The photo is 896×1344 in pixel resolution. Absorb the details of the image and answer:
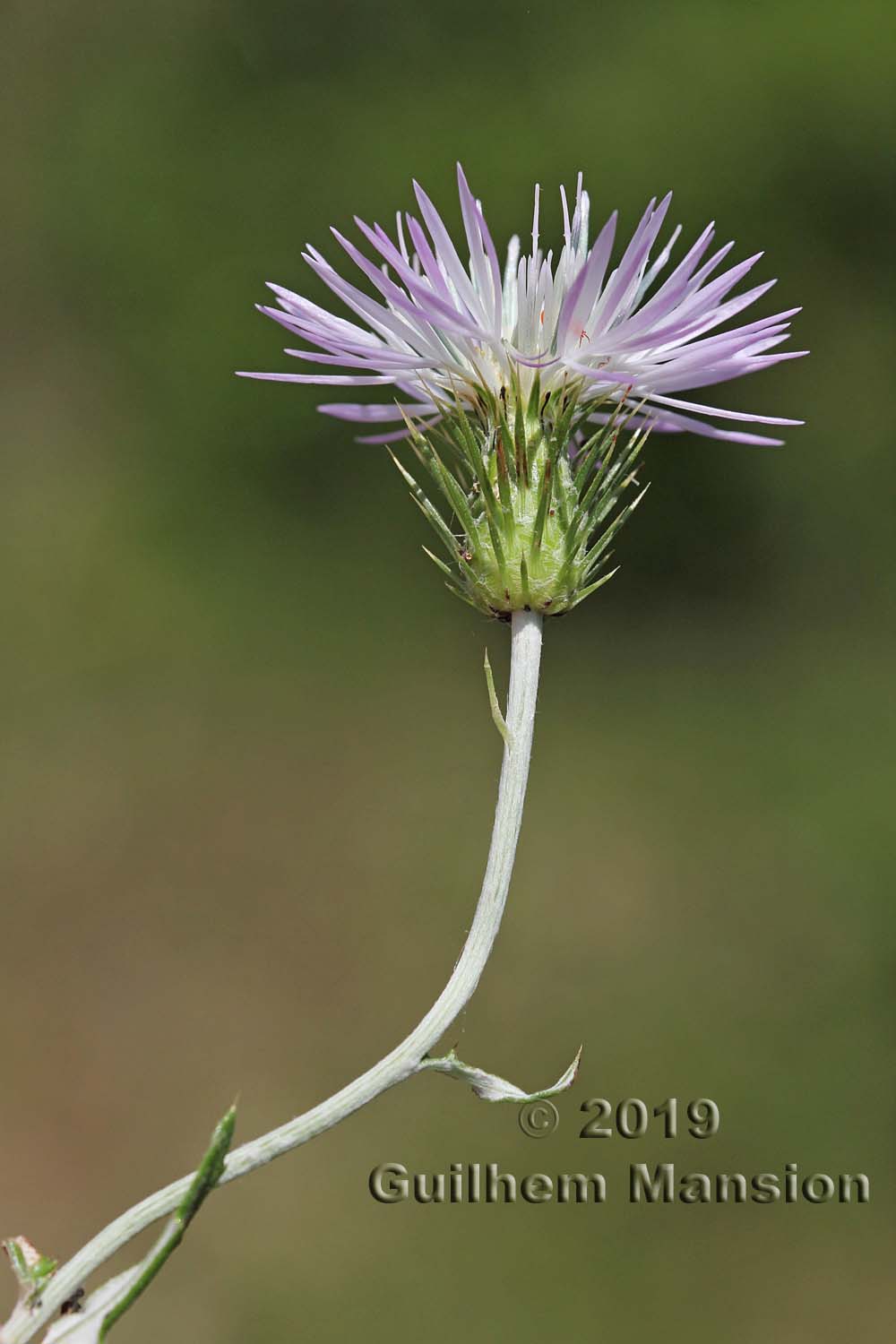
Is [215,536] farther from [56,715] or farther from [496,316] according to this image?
[496,316]

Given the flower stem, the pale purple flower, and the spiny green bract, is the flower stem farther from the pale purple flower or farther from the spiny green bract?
the pale purple flower

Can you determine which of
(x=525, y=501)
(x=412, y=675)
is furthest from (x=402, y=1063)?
(x=412, y=675)

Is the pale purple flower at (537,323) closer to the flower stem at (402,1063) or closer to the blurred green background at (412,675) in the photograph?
the flower stem at (402,1063)

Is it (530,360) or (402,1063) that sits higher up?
(530,360)

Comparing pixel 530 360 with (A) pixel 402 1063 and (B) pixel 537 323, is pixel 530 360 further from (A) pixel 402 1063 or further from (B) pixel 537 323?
(A) pixel 402 1063

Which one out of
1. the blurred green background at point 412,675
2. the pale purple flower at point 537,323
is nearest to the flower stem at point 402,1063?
the pale purple flower at point 537,323

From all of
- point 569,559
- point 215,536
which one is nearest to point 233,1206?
point 215,536

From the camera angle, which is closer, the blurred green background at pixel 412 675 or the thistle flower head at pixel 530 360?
the thistle flower head at pixel 530 360
